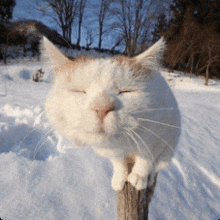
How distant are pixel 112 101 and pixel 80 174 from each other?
1.18 m

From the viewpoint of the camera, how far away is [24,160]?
3.89 ft

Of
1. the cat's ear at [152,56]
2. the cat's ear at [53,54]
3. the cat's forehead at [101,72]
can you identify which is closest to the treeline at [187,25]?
the cat's ear at [152,56]

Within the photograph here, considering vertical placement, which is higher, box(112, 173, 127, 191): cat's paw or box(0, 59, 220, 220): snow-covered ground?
box(112, 173, 127, 191): cat's paw

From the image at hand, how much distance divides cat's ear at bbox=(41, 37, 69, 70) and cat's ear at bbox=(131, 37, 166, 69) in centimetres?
23

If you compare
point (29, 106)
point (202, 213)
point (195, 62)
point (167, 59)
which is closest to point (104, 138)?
point (167, 59)

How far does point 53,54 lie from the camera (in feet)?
1.43

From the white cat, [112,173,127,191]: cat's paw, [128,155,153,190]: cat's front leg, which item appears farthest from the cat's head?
[112,173,127,191]: cat's paw

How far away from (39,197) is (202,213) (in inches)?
52.1

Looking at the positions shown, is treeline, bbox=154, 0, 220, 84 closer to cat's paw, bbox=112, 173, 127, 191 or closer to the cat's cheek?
the cat's cheek

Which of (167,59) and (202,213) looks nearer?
(167,59)

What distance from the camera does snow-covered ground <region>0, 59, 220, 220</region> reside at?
0.95 metres

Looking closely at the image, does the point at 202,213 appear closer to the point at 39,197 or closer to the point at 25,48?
the point at 39,197

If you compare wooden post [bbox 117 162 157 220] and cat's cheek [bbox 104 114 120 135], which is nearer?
cat's cheek [bbox 104 114 120 135]

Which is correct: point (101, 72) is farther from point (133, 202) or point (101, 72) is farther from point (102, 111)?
point (133, 202)
